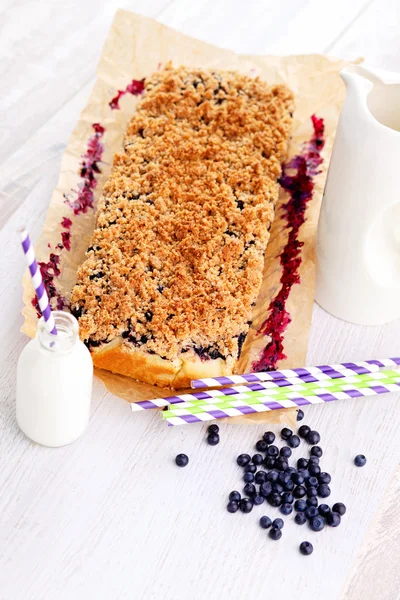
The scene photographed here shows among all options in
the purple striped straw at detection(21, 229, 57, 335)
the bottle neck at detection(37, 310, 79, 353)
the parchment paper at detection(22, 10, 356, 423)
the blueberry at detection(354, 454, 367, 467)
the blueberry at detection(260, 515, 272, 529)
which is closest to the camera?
the purple striped straw at detection(21, 229, 57, 335)

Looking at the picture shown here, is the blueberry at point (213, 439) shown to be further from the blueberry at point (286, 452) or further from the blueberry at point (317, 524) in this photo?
the blueberry at point (317, 524)

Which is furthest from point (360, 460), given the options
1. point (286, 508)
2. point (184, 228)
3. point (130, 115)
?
point (130, 115)

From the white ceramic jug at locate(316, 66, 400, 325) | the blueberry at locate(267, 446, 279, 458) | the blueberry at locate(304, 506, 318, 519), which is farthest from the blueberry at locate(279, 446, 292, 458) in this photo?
the white ceramic jug at locate(316, 66, 400, 325)

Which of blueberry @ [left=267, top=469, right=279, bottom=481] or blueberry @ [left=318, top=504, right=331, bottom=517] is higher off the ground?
blueberry @ [left=267, top=469, right=279, bottom=481]

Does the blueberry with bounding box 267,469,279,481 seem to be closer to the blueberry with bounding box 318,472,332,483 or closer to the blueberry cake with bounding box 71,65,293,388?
the blueberry with bounding box 318,472,332,483

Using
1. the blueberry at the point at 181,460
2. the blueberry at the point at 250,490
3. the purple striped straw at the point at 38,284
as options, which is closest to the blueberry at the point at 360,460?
the blueberry at the point at 250,490

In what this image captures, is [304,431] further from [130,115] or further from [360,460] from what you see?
[130,115]

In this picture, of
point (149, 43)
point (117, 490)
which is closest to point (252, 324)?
point (117, 490)
